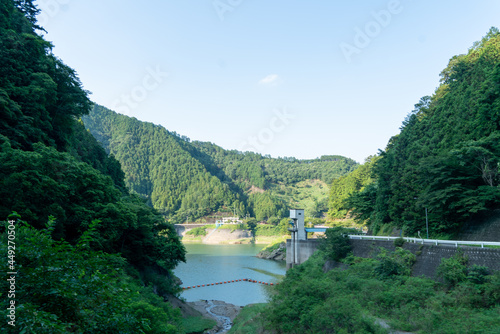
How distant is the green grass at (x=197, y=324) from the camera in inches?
932

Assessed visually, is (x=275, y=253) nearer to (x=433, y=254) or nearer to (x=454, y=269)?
(x=433, y=254)

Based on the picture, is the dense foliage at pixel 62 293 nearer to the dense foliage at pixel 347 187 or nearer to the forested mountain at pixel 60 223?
the forested mountain at pixel 60 223

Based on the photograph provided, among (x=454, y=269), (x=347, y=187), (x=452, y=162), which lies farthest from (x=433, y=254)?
(x=347, y=187)

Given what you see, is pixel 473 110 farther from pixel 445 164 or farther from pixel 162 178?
pixel 162 178

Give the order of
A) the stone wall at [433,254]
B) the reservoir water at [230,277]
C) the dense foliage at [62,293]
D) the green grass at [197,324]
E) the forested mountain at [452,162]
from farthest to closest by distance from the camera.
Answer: the reservoir water at [230,277], the green grass at [197,324], the forested mountain at [452,162], the stone wall at [433,254], the dense foliage at [62,293]

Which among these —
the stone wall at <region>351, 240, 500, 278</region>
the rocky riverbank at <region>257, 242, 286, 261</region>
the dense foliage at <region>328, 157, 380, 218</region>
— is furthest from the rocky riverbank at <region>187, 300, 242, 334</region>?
the dense foliage at <region>328, 157, 380, 218</region>

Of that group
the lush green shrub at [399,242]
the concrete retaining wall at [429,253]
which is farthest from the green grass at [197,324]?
the lush green shrub at [399,242]

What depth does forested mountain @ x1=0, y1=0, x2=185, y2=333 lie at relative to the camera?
5.64 m

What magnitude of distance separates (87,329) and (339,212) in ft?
258

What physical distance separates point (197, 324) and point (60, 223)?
1314cm

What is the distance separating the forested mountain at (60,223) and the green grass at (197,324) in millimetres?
2904

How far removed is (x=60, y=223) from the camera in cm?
1745

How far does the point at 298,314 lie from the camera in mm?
18250

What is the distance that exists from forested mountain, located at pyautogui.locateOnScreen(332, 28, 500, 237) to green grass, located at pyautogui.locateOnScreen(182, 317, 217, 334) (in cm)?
1843
